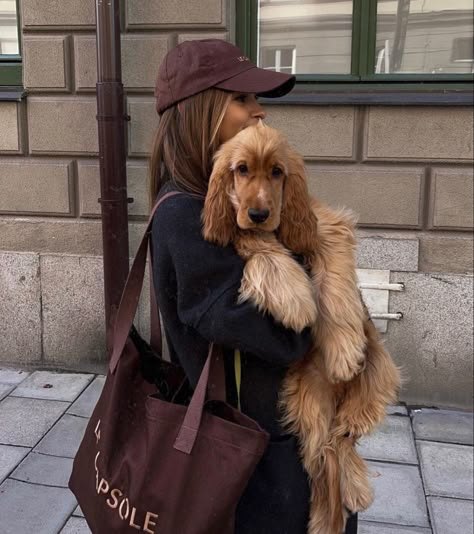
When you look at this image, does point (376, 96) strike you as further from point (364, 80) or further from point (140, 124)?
point (140, 124)

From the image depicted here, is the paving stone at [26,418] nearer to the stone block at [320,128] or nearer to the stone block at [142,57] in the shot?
the stone block at [142,57]

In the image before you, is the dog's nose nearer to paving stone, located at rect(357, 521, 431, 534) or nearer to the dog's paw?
the dog's paw

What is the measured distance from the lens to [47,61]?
15.0ft

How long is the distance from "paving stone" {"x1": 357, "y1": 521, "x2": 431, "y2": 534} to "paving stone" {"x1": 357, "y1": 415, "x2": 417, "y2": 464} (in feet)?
2.06

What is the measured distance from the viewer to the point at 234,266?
1473 mm

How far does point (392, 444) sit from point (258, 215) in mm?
2860

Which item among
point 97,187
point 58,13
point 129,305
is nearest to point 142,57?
point 58,13

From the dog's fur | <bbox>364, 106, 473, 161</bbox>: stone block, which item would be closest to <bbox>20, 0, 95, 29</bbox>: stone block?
<bbox>364, 106, 473, 161</bbox>: stone block

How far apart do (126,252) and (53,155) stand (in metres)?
0.94

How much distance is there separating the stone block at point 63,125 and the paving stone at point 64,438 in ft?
6.19

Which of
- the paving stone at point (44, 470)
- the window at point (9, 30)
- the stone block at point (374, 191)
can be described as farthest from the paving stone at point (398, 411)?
the window at point (9, 30)

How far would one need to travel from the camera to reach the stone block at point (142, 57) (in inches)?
173

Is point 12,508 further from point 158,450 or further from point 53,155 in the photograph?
point 53,155

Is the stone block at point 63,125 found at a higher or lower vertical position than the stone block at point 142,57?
lower
